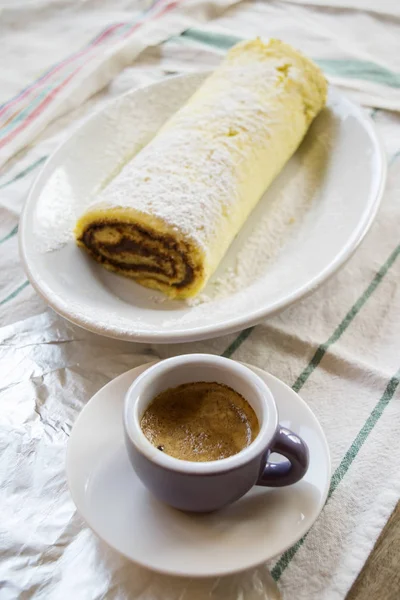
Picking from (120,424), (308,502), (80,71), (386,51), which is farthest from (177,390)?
(386,51)

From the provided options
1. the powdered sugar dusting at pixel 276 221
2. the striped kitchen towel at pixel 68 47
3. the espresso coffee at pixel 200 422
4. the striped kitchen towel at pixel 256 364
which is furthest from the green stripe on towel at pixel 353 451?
the striped kitchen towel at pixel 68 47

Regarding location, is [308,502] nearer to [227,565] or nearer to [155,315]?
[227,565]

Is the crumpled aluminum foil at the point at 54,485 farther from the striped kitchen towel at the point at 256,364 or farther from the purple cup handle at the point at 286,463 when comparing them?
the purple cup handle at the point at 286,463

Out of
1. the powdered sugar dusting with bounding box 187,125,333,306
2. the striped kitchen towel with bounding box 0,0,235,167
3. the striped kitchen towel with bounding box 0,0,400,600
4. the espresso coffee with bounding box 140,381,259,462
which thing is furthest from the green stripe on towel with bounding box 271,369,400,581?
the striped kitchen towel with bounding box 0,0,235,167

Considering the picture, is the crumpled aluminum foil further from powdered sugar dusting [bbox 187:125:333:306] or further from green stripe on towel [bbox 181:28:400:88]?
green stripe on towel [bbox 181:28:400:88]

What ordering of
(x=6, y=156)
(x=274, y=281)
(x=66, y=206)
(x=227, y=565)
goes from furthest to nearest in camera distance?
1. (x=6, y=156)
2. (x=66, y=206)
3. (x=274, y=281)
4. (x=227, y=565)
